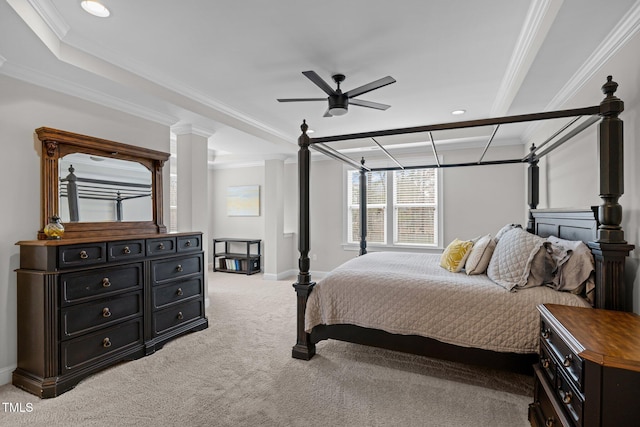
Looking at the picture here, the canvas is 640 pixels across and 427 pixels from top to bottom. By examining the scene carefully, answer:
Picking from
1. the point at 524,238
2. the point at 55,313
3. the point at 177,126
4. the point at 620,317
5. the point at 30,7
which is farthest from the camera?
the point at 177,126

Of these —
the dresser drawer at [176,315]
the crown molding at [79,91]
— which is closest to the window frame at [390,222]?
the dresser drawer at [176,315]

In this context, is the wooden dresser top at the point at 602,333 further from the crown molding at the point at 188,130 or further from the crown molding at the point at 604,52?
the crown molding at the point at 188,130

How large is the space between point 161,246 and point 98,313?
0.75 metres

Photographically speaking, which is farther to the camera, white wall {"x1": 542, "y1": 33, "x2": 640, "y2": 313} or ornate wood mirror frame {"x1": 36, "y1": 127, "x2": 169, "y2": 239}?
ornate wood mirror frame {"x1": 36, "y1": 127, "x2": 169, "y2": 239}

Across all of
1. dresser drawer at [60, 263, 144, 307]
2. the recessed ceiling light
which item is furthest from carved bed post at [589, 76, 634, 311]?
dresser drawer at [60, 263, 144, 307]

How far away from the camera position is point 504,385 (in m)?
2.26

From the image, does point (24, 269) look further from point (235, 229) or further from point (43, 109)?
point (235, 229)

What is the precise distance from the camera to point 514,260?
2.28m

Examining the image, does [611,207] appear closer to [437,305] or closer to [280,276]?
[437,305]

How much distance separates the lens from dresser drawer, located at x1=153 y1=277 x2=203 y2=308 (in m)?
2.98

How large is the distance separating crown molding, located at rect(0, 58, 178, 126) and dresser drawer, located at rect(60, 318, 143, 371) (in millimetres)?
2033

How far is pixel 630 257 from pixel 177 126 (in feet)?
14.4

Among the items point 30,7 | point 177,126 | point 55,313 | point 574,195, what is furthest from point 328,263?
point 30,7

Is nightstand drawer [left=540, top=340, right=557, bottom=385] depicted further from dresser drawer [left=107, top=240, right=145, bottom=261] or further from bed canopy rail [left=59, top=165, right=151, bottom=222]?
bed canopy rail [left=59, top=165, right=151, bottom=222]
